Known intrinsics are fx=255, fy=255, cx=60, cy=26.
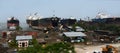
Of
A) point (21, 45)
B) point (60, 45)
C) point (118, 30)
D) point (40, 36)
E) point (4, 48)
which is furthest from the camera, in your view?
point (118, 30)

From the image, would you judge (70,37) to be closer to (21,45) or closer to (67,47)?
(21,45)

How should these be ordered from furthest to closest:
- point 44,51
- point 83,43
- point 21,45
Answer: point 83,43
point 21,45
point 44,51

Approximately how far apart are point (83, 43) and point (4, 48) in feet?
42.0

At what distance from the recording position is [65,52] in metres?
22.8

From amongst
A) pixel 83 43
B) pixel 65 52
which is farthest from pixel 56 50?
pixel 83 43

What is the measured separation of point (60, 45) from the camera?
2377 centimetres

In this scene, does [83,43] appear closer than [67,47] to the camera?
No

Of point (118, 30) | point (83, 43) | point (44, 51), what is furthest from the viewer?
point (118, 30)

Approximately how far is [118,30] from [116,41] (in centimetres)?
846

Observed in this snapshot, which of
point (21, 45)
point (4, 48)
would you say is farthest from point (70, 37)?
point (4, 48)

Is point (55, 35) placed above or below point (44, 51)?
below

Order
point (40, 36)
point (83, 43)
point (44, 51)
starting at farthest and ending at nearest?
1. point (40, 36)
2. point (83, 43)
3. point (44, 51)

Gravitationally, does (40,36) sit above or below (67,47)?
below

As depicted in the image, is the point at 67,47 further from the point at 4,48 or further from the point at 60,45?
the point at 4,48
